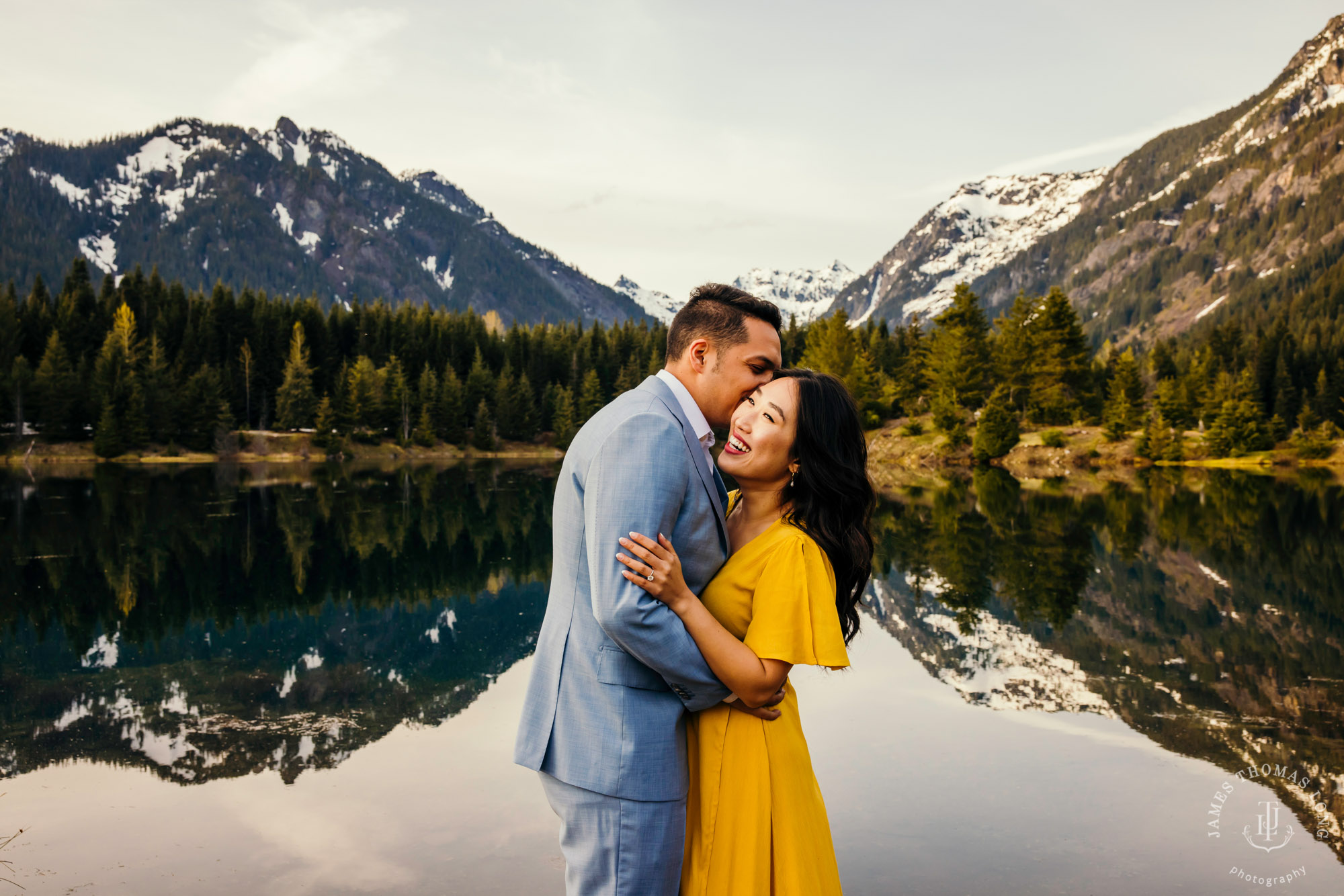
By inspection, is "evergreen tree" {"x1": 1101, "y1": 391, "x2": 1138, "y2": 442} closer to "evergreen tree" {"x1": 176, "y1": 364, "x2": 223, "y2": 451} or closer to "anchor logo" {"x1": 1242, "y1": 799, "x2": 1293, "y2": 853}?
"anchor logo" {"x1": 1242, "y1": 799, "x2": 1293, "y2": 853}

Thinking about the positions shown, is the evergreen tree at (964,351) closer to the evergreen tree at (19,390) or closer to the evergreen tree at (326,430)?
the evergreen tree at (326,430)

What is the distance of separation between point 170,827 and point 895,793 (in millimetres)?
4962

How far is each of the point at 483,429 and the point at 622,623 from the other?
74.8 meters

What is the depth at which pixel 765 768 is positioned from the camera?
2.78 m

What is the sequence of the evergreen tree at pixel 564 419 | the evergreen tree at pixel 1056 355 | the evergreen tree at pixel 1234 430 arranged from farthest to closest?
the evergreen tree at pixel 564 419
the evergreen tree at pixel 1234 430
the evergreen tree at pixel 1056 355

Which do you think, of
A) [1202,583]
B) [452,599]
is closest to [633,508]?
[452,599]

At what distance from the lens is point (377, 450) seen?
229ft

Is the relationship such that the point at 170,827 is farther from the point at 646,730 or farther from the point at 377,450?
the point at 377,450

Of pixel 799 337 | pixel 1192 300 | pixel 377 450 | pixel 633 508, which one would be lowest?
pixel 377 450

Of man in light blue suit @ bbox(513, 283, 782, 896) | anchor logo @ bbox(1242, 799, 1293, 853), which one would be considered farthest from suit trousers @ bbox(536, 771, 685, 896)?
anchor logo @ bbox(1242, 799, 1293, 853)

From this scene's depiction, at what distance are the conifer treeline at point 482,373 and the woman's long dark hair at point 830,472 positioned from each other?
4968 centimetres

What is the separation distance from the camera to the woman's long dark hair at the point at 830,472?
9.91 ft

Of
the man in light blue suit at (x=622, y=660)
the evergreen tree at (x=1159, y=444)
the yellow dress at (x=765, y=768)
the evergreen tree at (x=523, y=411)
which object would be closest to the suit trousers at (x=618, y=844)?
the man in light blue suit at (x=622, y=660)

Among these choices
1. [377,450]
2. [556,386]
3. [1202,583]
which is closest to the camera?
[1202,583]
